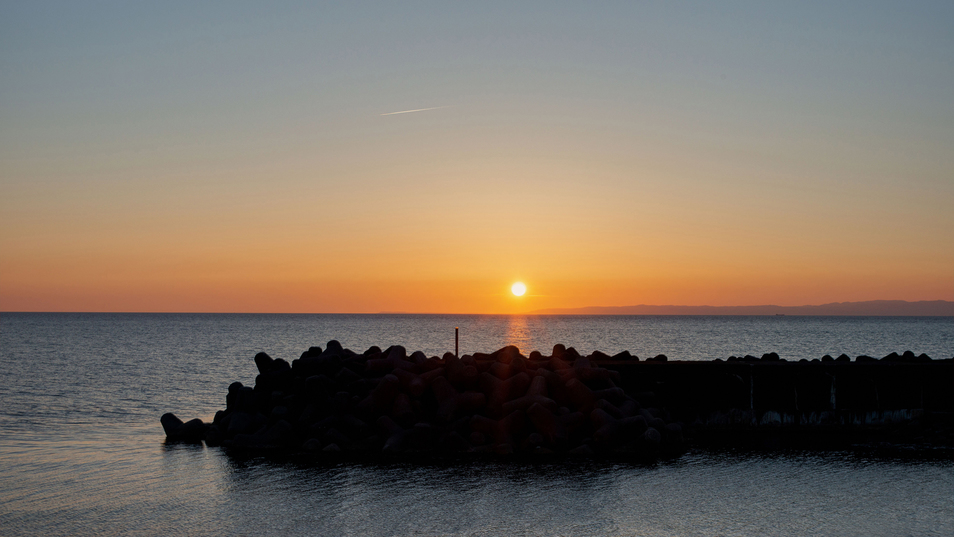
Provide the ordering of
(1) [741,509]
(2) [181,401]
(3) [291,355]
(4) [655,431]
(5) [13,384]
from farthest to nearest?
1. (3) [291,355]
2. (5) [13,384]
3. (2) [181,401]
4. (4) [655,431]
5. (1) [741,509]

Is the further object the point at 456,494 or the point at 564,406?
the point at 564,406

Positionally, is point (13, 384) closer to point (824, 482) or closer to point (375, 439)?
point (375, 439)

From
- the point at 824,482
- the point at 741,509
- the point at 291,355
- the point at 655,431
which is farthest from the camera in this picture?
the point at 291,355

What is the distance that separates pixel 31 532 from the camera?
1015 cm

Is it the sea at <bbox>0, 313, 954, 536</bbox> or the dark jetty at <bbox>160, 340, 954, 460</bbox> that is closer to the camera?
the sea at <bbox>0, 313, 954, 536</bbox>

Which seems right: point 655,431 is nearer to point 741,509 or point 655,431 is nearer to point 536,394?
point 536,394

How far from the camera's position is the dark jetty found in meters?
16.2

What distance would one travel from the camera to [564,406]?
17.2 m

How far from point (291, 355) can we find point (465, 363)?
139 feet

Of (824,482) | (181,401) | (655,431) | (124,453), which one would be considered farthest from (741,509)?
(181,401)

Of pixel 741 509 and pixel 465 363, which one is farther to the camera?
pixel 465 363

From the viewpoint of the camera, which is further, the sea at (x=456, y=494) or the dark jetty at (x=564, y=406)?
the dark jetty at (x=564, y=406)

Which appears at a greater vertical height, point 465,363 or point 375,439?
point 465,363

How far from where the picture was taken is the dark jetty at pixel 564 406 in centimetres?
1622
